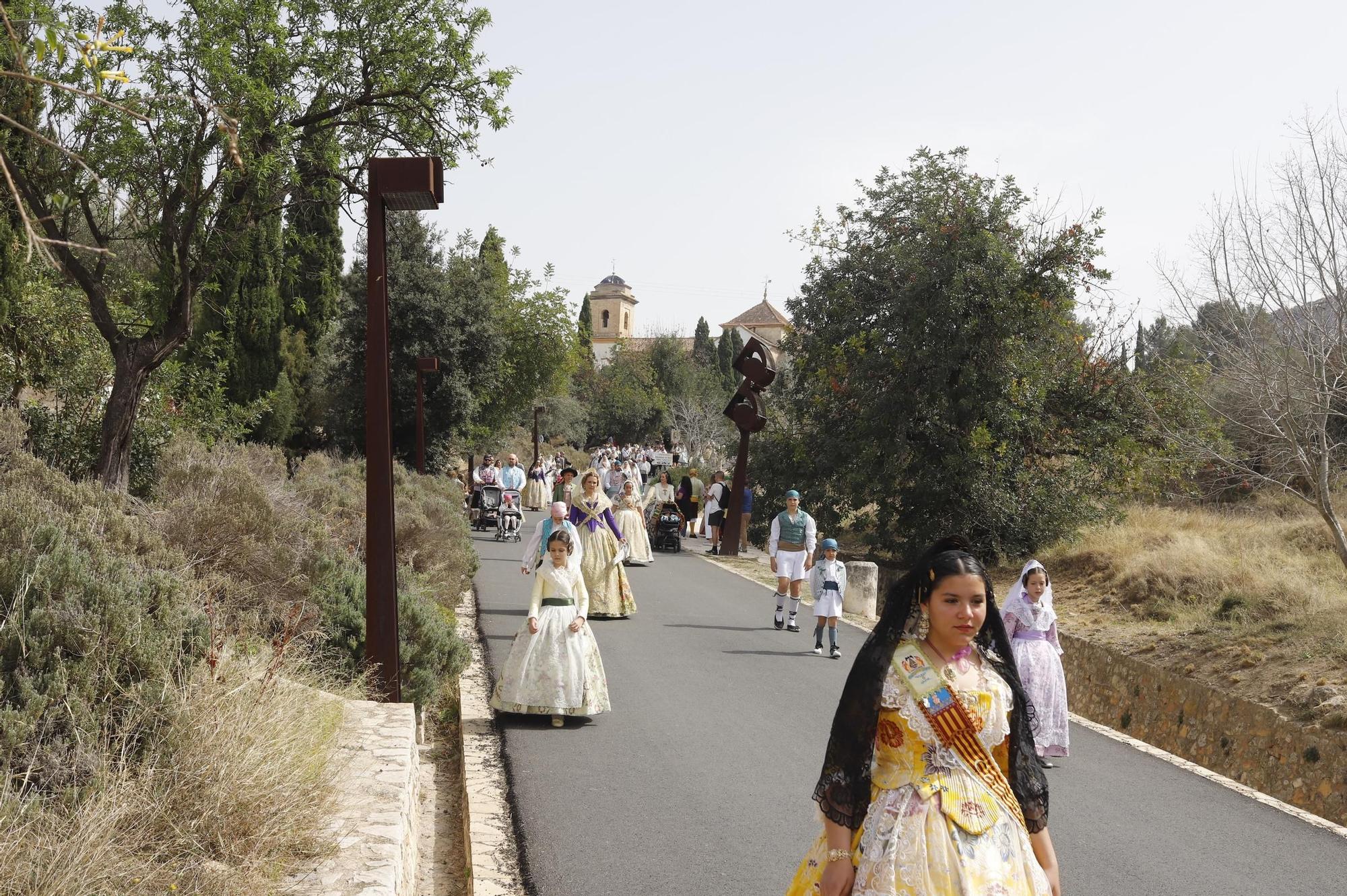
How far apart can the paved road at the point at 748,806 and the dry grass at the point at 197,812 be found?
1.67m

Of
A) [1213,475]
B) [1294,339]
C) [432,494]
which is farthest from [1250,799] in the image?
[1213,475]

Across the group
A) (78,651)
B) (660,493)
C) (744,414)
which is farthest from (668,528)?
(78,651)

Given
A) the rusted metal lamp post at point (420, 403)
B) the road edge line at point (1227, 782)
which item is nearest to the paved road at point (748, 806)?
the road edge line at point (1227, 782)

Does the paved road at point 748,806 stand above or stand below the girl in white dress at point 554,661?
below

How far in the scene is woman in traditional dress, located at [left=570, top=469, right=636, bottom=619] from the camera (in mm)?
15348

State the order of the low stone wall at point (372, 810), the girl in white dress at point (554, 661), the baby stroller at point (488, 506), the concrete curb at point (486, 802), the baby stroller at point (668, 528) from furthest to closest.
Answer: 1. the baby stroller at point (488, 506)
2. the baby stroller at point (668, 528)
3. the girl in white dress at point (554, 661)
4. the concrete curb at point (486, 802)
5. the low stone wall at point (372, 810)

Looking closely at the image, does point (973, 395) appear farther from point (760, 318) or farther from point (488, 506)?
point (760, 318)

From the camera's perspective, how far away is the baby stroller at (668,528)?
26906 millimetres

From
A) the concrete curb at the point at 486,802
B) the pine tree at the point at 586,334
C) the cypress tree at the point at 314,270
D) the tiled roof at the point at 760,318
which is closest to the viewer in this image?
the concrete curb at the point at 486,802

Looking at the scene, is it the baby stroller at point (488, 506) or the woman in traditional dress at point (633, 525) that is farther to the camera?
the baby stroller at point (488, 506)

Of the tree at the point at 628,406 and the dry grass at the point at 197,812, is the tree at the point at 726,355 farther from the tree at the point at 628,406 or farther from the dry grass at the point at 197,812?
the dry grass at the point at 197,812

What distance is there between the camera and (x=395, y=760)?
21.5ft

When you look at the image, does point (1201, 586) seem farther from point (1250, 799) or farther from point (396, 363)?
point (396, 363)

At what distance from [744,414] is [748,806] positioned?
62.8 ft
